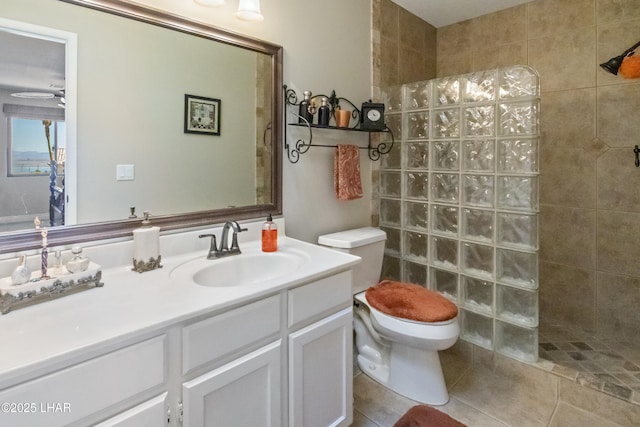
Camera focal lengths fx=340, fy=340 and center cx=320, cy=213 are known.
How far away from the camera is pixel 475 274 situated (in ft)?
6.29

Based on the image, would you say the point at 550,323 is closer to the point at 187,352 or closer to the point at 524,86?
the point at 524,86

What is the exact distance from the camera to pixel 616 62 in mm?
2023

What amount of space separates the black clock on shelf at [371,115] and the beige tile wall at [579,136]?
0.29 metres

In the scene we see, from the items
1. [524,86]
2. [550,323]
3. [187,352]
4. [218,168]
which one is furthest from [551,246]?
[187,352]

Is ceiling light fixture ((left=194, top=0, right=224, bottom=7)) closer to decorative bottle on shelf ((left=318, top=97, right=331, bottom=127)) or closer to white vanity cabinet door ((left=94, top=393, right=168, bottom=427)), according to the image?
decorative bottle on shelf ((left=318, top=97, right=331, bottom=127))

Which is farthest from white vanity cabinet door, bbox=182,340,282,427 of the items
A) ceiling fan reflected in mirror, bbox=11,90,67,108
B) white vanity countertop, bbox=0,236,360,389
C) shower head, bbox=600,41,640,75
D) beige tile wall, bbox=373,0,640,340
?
→ shower head, bbox=600,41,640,75

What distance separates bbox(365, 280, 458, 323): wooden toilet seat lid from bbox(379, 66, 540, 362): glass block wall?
0.36 metres

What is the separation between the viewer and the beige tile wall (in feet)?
6.89

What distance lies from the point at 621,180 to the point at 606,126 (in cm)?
35

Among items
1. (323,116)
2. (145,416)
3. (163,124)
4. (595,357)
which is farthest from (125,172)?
(595,357)

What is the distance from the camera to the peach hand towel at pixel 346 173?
1.93m

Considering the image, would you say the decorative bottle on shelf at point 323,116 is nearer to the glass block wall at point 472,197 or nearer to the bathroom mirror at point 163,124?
the bathroom mirror at point 163,124

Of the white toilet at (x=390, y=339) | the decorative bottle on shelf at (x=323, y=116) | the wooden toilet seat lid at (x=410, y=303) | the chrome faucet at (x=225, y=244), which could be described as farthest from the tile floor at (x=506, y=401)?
the decorative bottle on shelf at (x=323, y=116)

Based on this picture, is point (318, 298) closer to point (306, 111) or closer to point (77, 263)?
point (77, 263)
